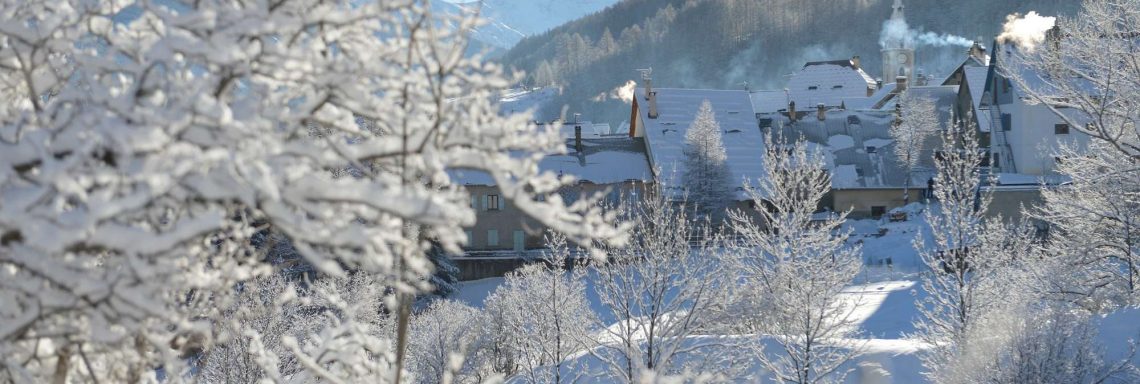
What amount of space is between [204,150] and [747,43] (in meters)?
157

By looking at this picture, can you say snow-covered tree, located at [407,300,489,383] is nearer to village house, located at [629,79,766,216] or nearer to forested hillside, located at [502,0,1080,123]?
village house, located at [629,79,766,216]

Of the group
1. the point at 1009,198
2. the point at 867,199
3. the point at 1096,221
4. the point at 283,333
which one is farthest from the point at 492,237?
the point at 1096,221

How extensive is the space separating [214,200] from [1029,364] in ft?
46.2

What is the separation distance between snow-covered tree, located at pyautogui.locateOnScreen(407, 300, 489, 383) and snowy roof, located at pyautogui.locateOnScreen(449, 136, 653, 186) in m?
14.2

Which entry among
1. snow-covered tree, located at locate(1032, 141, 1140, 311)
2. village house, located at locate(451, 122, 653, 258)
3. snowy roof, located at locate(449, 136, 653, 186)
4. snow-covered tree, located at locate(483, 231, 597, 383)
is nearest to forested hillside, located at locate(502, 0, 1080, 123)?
snowy roof, located at locate(449, 136, 653, 186)

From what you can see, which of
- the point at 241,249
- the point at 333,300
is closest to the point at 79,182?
the point at 241,249

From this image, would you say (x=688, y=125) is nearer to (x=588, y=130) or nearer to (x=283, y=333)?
(x=588, y=130)

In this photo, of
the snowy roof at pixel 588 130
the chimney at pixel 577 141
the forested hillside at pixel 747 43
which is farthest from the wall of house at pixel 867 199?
the forested hillside at pixel 747 43

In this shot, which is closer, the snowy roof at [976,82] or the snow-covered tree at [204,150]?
the snow-covered tree at [204,150]

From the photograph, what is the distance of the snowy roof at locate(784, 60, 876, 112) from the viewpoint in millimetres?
83312

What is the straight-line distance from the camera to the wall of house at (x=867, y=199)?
49.5 m

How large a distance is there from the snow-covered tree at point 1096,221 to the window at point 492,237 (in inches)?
1148

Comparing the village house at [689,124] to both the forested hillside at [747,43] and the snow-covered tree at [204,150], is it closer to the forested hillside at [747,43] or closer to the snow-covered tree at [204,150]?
the snow-covered tree at [204,150]

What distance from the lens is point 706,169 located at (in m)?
46.1
